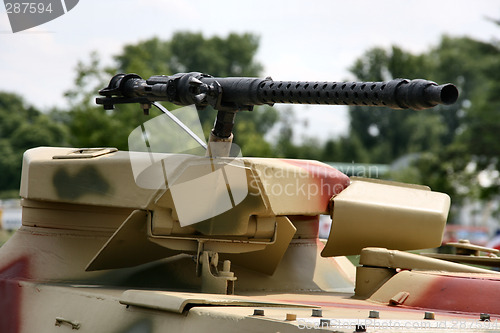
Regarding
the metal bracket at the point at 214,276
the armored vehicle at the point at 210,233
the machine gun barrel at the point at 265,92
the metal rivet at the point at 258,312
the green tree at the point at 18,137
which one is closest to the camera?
the metal rivet at the point at 258,312

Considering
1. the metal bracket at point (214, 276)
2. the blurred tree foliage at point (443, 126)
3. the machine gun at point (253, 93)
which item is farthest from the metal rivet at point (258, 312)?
the blurred tree foliage at point (443, 126)

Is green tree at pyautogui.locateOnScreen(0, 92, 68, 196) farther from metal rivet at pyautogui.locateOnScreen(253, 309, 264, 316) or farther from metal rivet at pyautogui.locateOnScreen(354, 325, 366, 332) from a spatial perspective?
metal rivet at pyautogui.locateOnScreen(354, 325, 366, 332)

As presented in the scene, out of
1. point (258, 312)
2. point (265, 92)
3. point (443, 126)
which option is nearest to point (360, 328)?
point (258, 312)

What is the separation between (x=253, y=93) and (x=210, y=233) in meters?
1.01

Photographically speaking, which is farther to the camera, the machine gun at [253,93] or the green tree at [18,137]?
the green tree at [18,137]

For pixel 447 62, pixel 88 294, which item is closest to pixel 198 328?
pixel 88 294

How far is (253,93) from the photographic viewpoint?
6059mm

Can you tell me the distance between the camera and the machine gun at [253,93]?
5219mm

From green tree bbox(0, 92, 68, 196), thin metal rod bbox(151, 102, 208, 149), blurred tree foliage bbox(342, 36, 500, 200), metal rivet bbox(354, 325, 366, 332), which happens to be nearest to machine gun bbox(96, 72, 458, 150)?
thin metal rod bbox(151, 102, 208, 149)

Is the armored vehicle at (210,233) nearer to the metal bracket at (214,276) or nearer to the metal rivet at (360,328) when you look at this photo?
the metal bracket at (214,276)

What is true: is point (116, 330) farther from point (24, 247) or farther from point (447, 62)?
point (447, 62)

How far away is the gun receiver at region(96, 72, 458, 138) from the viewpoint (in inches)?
205

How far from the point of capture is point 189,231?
6129 millimetres

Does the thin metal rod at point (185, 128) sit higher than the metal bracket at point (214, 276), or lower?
higher
